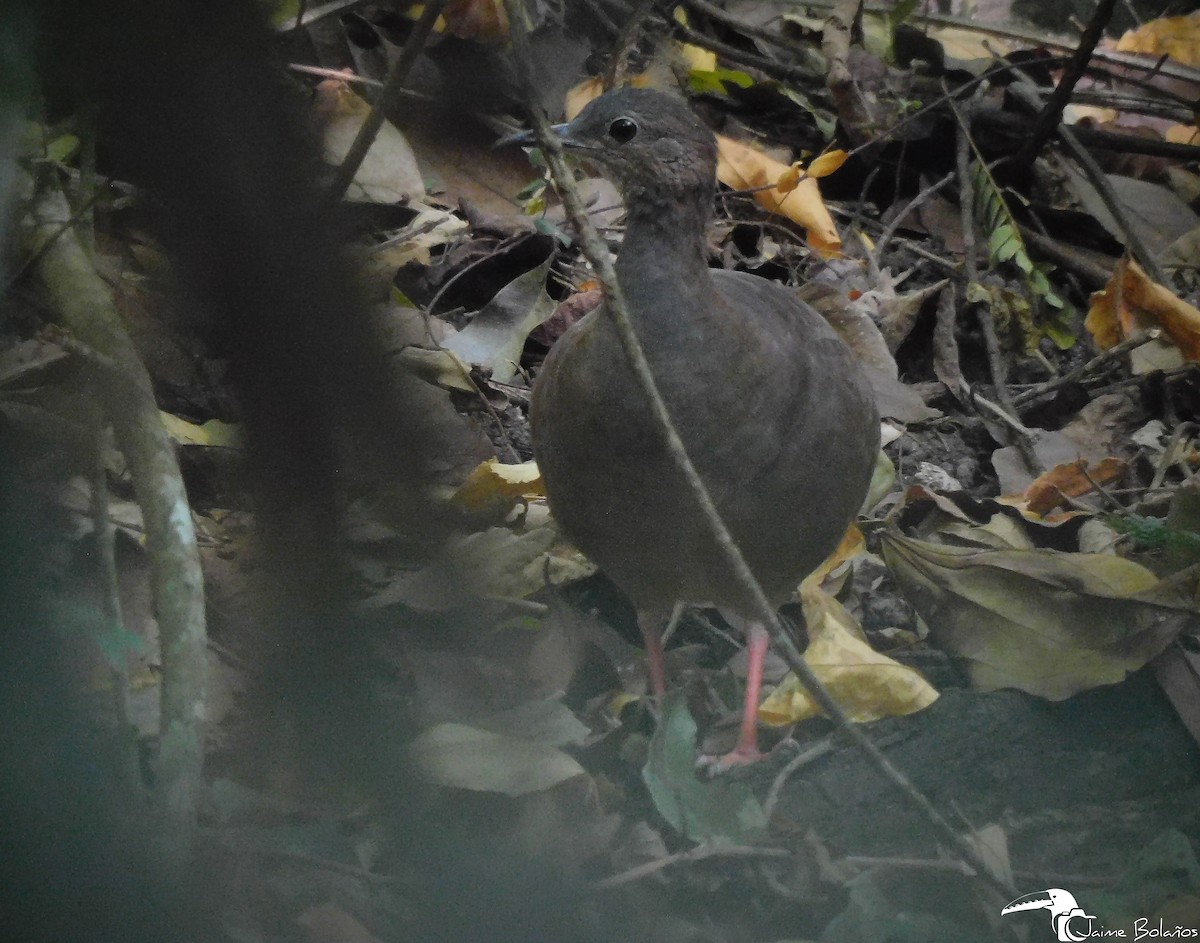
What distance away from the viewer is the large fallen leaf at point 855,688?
3.03 feet

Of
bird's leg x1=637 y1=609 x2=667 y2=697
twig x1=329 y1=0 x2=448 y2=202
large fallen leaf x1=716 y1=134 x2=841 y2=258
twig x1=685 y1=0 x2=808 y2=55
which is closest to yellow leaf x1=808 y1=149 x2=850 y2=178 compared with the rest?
large fallen leaf x1=716 y1=134 x2=841 y2=258

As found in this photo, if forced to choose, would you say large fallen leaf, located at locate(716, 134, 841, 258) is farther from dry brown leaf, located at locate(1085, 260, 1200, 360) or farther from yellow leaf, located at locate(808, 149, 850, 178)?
dry brown leaf, located at locate(1085, 260, 1200, 360)

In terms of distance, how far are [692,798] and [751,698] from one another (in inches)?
6.8

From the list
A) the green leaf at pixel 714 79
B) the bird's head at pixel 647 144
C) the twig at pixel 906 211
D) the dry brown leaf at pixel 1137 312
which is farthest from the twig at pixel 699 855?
the twig at pixel 906 211

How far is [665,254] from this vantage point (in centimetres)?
136

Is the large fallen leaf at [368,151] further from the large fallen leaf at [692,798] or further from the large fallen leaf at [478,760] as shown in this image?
the large fallen leaf at [692,798]

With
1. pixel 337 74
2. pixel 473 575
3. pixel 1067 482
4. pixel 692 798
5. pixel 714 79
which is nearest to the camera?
pixel 337 74

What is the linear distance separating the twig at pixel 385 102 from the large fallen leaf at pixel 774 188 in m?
0.74

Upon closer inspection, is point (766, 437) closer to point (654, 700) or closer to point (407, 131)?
point (654, 700)

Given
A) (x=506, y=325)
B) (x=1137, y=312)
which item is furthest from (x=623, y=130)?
(x=1137, y=312)

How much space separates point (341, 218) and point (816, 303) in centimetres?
136

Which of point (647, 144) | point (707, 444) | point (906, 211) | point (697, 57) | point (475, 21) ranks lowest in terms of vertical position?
point (906, 211)

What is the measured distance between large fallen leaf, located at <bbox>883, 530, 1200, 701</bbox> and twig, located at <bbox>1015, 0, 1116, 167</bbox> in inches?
38.7

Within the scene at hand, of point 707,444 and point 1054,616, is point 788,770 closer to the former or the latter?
point 1054,616
